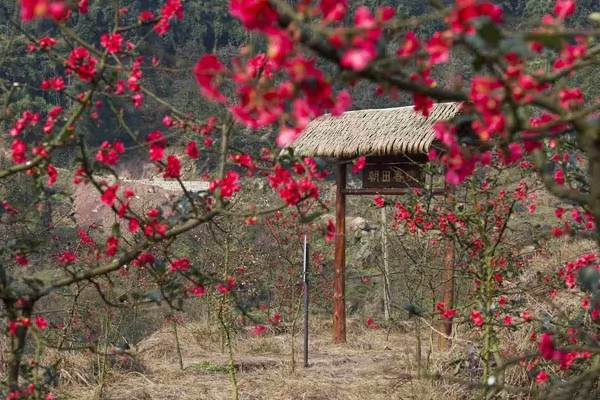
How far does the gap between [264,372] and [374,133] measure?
2.74 m

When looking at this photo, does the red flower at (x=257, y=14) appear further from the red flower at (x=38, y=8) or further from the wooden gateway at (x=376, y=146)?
the wooden gateway at (x=376, y=146)

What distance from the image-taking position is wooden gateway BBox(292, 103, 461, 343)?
7504 mm

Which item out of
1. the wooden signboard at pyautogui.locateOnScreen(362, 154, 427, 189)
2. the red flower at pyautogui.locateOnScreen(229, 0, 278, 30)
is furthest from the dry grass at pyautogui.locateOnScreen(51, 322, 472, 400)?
the red flower at pyautogui.locateOnScreen(229, 0, 278, 30)

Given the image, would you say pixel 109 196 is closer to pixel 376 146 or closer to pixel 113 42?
pixel 113 42

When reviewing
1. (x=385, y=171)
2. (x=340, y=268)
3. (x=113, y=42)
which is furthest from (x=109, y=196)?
(x=340, y=268)

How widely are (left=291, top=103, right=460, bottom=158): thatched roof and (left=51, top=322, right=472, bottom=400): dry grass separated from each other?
2.07 m

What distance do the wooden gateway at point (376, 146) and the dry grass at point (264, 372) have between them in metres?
0.65

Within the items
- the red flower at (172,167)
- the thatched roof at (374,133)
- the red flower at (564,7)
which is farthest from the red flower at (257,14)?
the thatched roof at (374,133)

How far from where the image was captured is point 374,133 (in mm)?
8094

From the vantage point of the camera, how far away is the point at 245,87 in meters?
1.16

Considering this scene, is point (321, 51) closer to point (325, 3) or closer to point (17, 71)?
point (325, 3)

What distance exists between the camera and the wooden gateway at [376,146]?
7504 millimetres

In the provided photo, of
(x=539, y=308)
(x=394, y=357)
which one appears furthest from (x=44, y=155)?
(x=394, y=357)

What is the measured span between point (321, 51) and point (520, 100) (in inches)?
12.7
